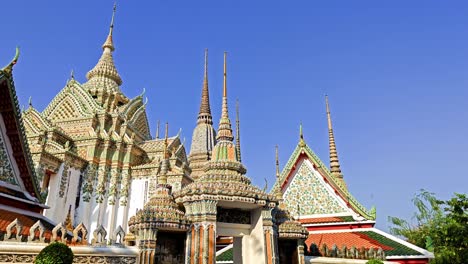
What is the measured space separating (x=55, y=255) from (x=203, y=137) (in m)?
22.8

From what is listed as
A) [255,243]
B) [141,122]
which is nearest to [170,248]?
[255,243]

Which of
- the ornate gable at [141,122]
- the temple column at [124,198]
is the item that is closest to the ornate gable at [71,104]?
the ornate gable at [141,122]

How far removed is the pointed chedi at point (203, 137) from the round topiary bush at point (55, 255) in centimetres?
2098

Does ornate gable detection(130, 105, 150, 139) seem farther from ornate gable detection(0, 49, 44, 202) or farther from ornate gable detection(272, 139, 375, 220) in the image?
ornate gable detection(0, 49, 44, 202)

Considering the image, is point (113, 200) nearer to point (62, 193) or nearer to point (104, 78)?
point (62, 193)

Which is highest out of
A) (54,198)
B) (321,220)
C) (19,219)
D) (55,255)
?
(54,198)

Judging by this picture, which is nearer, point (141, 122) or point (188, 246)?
point (188, 246)

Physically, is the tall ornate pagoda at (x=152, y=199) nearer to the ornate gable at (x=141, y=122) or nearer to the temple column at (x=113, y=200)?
the temple column at (x=113, y=200)

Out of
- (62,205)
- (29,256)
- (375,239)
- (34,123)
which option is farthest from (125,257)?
(34,123)

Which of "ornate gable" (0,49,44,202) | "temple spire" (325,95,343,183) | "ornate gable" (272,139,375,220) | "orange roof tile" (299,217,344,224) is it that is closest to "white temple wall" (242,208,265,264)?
"ornate gable" (272,139,375,220)

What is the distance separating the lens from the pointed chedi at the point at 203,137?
1129 inches

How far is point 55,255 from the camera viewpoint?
20.5ft

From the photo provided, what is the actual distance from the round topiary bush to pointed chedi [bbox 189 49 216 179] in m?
21.0

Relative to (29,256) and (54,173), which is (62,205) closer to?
(54,173)
